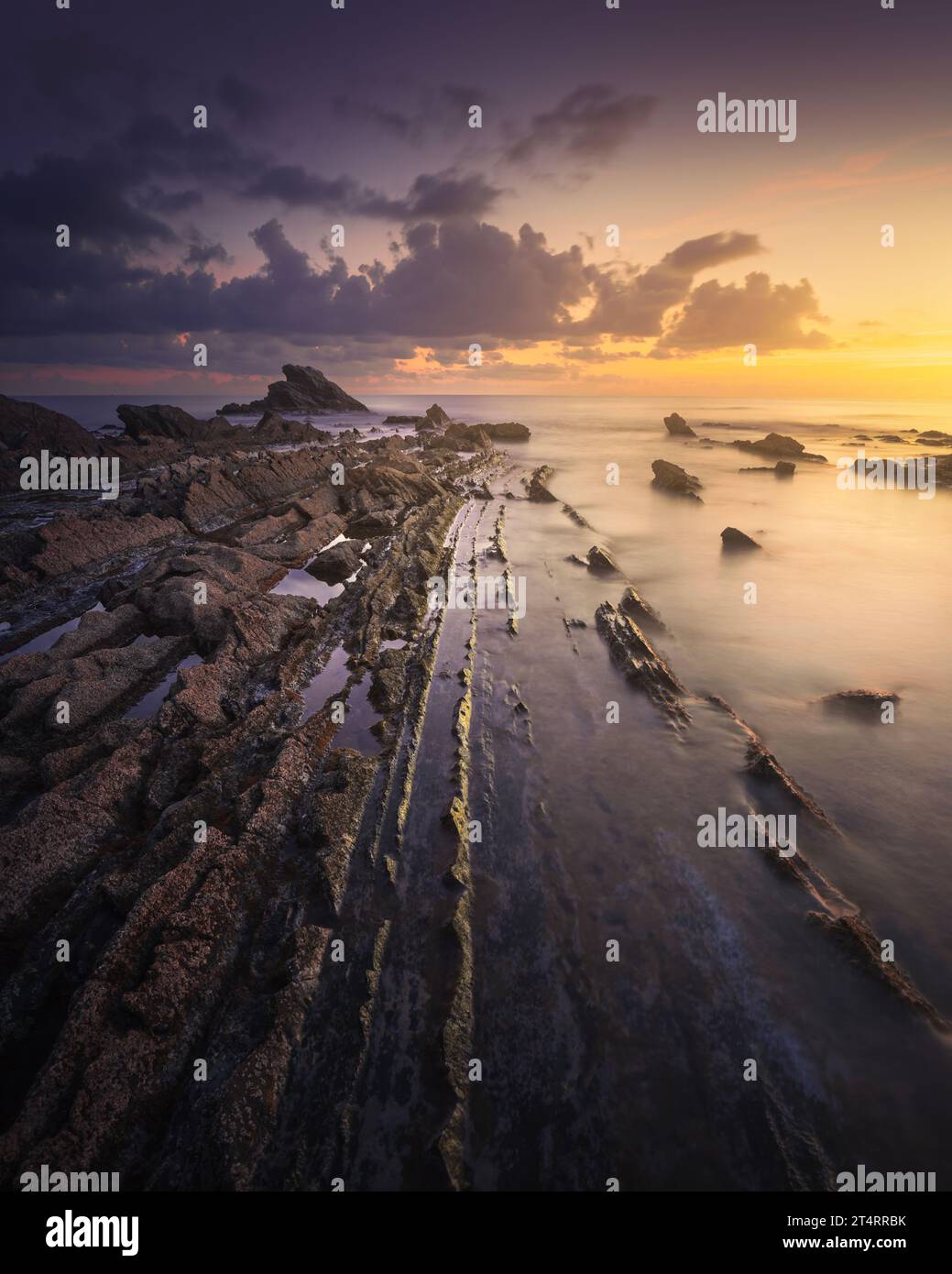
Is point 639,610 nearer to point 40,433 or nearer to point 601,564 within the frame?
point 601,564

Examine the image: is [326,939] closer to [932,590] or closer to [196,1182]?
[196,1182]

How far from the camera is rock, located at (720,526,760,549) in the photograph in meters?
26.4

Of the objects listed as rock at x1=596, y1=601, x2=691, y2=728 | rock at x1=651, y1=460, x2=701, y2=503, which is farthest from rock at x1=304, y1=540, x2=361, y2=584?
rock at x1=651, y1=460, x2=701, y2=503

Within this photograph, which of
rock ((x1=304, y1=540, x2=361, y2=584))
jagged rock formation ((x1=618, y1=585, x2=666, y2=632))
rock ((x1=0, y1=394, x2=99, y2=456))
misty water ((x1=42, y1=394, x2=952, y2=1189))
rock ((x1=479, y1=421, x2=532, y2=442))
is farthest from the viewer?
rock ((x1=479, y1=421, x2=532, y2=442))

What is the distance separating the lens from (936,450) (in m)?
72.6

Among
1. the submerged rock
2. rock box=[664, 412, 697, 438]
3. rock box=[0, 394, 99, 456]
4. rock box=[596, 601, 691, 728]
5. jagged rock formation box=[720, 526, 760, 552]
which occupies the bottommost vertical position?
rock box=[596, 601, 691, 728]

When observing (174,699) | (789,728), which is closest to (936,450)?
(789,728)

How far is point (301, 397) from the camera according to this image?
157250 mm

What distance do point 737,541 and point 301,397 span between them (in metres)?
166

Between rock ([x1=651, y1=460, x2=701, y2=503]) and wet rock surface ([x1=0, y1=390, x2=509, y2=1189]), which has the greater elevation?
rock ([x1=651, y1=460, x2=701, y2=503])

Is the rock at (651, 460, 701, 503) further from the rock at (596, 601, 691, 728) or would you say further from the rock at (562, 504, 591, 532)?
the rock at (596, 601, 691, 728)

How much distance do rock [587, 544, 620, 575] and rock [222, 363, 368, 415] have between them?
151 meters

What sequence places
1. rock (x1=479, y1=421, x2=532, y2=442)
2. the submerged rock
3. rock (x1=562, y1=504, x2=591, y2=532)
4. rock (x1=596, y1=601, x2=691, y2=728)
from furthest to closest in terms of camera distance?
1. rock (x1=479, y1=421, x2=532, y2=442)
2. the submerged rock
3. rock (x1=562, y1=504, x2=591, y2=532)
4. rock (x1=596, y1=601, x2=691, y2=728)
